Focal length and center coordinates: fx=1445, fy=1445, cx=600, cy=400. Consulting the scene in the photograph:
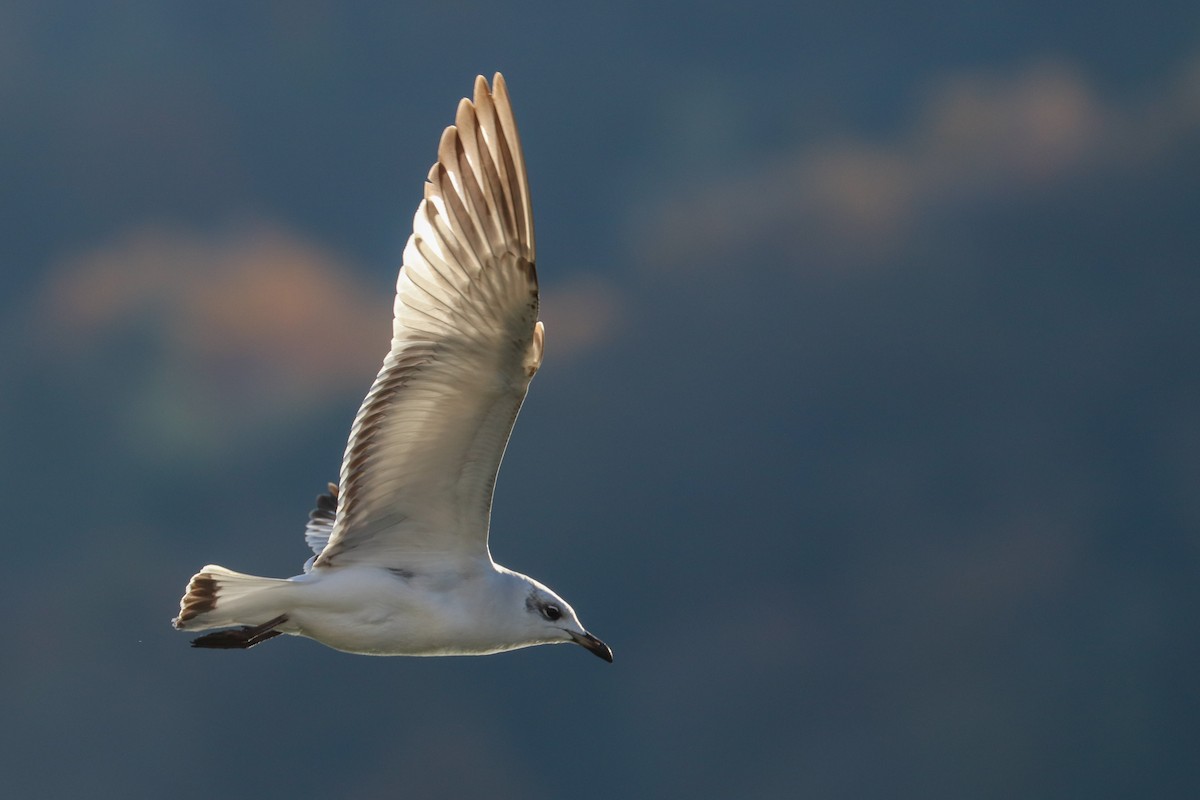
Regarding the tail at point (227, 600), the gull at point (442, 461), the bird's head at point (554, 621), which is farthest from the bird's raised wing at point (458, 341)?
the bird's head at point (554, 621)

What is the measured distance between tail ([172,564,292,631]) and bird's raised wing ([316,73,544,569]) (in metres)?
0.30

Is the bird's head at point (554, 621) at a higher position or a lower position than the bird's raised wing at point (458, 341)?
lower

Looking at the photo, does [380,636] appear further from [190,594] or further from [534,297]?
[534,297]

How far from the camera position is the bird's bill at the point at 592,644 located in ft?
18.9

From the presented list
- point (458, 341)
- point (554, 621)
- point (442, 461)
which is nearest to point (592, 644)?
point (554, 621)

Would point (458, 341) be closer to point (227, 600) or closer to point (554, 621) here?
point (554, 621)

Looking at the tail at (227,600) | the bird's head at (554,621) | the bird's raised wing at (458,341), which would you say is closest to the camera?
the bird's raised wing at (458,341)

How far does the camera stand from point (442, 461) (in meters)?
5.57

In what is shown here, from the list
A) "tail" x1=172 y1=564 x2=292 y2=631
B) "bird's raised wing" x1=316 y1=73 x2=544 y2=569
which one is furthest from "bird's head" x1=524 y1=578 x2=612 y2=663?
"tail" x1=172 y1=564 x2=292 y2=631

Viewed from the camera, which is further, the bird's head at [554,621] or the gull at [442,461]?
the bird's head at [554,621]

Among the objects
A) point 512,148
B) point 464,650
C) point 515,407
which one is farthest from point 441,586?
point 512,148

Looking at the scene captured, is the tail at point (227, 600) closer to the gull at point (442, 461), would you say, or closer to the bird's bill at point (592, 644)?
the gull at point (442, 461)

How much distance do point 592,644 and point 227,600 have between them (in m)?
1.43

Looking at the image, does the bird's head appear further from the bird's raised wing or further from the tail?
the tail
